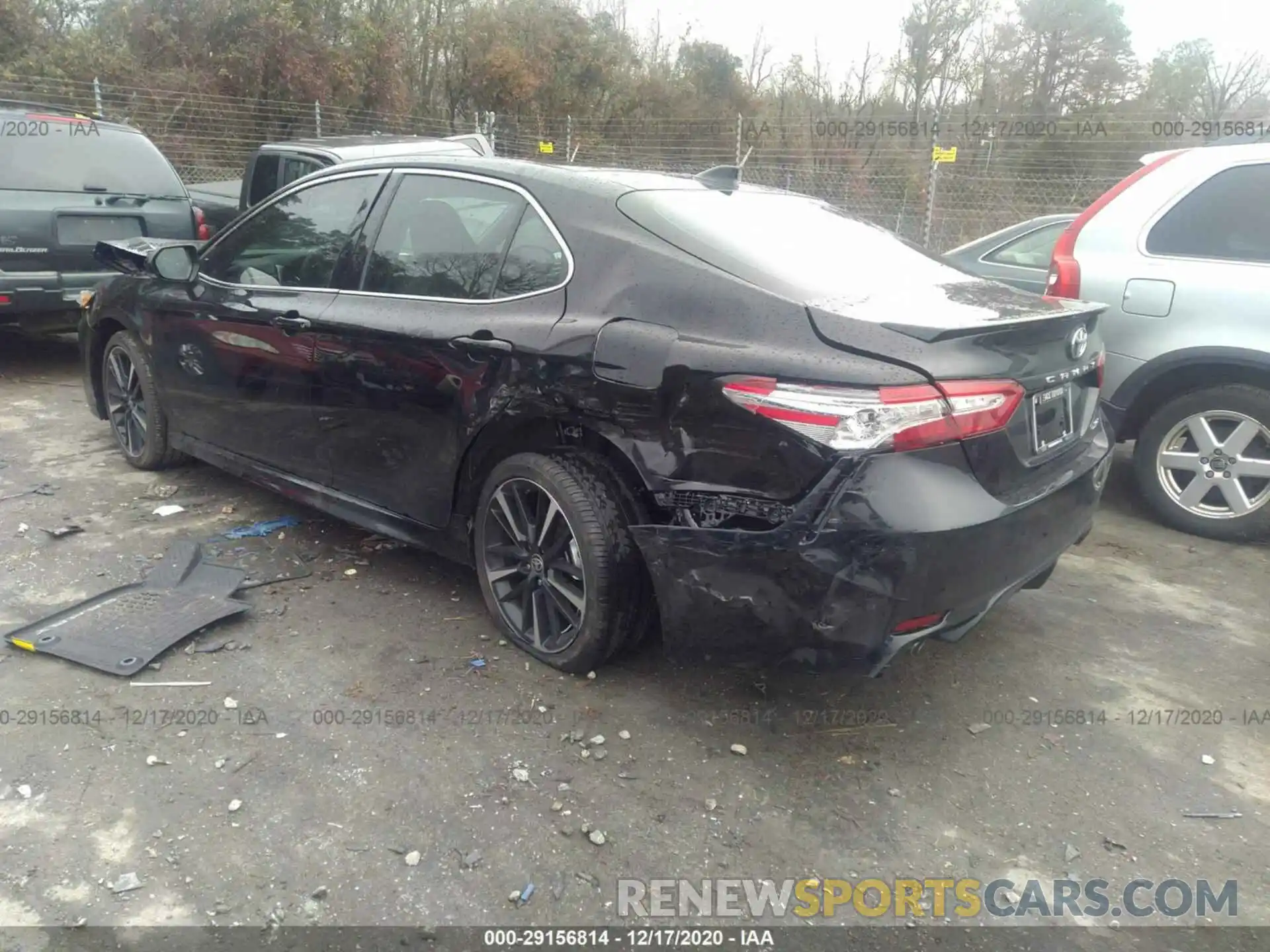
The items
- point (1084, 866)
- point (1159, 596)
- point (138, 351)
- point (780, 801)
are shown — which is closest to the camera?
point (1084, 866)

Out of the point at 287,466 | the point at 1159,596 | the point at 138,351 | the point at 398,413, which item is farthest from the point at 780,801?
the point at 138,351

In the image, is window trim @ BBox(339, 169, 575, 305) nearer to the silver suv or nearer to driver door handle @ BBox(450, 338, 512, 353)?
driver door handle @ BBox(450, 338, 512, 353)

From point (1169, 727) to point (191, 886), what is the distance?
292cm

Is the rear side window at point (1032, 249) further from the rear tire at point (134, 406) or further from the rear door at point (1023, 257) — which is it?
the rear tire at point (134, 406)

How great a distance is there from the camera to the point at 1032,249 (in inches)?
237

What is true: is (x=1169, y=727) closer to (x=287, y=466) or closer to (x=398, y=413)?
(x=398, y=413)

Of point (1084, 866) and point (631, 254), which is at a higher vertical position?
point (631, 254)

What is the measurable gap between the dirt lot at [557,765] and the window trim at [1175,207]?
166 centimetres

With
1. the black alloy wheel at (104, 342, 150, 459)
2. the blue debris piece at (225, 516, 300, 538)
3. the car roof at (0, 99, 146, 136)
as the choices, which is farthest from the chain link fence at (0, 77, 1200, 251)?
the blue debris piece at (225, 516, 300, 538)

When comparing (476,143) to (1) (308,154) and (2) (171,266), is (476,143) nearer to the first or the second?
(1) (308,154)

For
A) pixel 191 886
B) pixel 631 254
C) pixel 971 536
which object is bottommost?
pixel 191 886

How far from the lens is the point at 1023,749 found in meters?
2.99

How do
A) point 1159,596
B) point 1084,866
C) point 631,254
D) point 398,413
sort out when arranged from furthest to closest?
point 1159,596, point 398,413, point 631,254, point 1084,866

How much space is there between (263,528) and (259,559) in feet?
1.22
